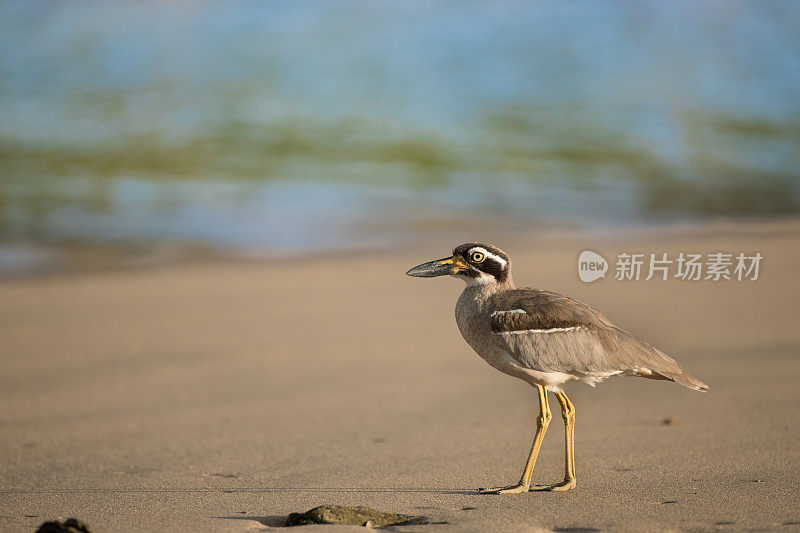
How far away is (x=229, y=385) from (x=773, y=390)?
3916 mm

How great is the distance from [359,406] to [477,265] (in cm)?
202

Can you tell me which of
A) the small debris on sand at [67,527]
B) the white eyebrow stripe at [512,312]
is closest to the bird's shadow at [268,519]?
the small debris on sand at [67,527]

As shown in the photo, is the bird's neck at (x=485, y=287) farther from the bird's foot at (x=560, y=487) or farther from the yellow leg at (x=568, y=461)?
the bird's foot at (x=560, y=487)

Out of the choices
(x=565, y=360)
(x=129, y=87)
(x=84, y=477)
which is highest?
(x=129, y=87)

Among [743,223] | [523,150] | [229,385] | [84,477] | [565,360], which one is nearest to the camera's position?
[565,360]

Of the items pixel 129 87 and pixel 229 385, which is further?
pixel 129 87

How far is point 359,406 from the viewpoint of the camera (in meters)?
6.30

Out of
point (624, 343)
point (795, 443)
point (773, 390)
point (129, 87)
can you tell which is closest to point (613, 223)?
point (773, 390)

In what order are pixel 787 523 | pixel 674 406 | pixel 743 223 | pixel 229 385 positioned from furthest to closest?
pixel 743 223
pixel 229 385
pixel 674 406
pixel 787 523

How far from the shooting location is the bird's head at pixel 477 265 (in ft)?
15.2

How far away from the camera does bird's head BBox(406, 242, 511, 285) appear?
15.2 feet

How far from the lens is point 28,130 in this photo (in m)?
18.6

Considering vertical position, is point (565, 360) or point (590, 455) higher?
point (565, 360)

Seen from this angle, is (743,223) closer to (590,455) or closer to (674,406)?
(674,406)
